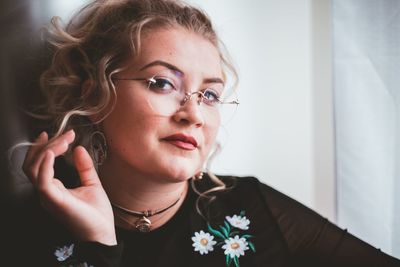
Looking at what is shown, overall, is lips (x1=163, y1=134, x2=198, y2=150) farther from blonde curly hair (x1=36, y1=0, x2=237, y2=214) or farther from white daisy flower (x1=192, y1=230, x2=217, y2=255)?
white daisy flower (x1=192, y1=230, x2=217, y2=255)

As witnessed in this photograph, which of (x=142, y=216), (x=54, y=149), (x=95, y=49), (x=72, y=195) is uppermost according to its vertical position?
(x=95, y=49)

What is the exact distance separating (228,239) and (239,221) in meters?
0.08

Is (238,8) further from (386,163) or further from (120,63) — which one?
(386,163)

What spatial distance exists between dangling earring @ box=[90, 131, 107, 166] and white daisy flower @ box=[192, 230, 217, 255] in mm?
366

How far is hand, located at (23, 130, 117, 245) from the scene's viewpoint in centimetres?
77

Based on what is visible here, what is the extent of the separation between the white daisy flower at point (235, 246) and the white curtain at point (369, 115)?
0.48 m

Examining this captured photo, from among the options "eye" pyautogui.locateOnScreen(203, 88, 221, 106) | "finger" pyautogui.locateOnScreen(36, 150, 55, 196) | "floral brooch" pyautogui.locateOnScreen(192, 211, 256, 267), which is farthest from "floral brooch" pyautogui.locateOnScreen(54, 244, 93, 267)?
"eye" pyautogui.locateOnScreen(203, 88, 221, 106)

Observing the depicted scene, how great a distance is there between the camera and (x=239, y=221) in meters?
1.10

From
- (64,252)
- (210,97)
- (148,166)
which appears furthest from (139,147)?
(64,252)

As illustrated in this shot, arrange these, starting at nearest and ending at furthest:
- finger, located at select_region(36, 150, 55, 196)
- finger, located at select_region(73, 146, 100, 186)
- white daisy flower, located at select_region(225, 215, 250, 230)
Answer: finger, located at select_region(36, 150, 55, 196), finger, located at select_region(73, 146, 100, 186), white daisy flower, located at select_region(225, 215, 250, 230)

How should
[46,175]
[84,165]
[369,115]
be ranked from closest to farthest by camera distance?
1. [46,175]
2. [84,165]
3. [369,115]

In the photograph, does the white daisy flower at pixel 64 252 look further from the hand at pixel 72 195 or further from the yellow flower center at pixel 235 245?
the yellow flower center at pixel 235 245

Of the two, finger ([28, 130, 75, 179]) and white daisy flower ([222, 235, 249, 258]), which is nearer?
finger ([28, 130, 75, 179])

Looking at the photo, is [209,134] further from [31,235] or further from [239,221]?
[31,235]
